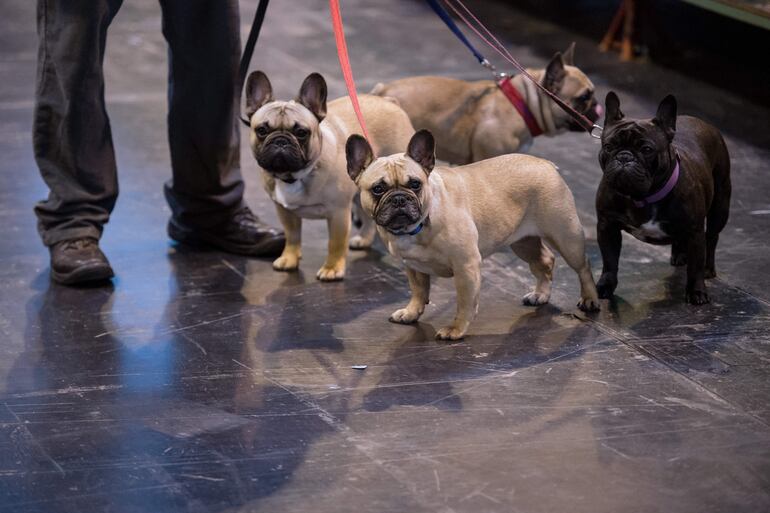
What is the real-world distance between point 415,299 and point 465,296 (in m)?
0.28

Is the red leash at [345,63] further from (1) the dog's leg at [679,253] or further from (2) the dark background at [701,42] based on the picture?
(2) the dark background at [701,42]

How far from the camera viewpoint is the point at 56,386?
3785 mm

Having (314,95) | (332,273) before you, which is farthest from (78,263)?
(314,95)

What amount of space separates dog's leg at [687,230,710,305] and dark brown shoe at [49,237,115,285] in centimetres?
219

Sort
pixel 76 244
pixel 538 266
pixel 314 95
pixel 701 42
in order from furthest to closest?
pixel 701 42
pixel 76 244
pixel 314 95
pixel 538 266

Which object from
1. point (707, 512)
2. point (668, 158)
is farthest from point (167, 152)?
point (707, 512)

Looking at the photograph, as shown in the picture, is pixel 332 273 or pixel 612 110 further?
pixel 332 273

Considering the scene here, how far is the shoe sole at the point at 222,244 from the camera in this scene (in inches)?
197

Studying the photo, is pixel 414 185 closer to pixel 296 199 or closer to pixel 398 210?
pixel 398 210

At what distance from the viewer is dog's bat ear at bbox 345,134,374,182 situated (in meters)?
3.87

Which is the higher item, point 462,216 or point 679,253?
point 462,216

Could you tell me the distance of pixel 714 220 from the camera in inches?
179

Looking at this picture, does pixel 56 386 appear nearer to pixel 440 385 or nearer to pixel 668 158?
pixel 440 385

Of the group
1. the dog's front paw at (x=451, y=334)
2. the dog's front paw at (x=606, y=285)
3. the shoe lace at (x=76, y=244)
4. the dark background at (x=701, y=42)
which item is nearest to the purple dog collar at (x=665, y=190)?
the dog's front paw at (x=606, y=285)
